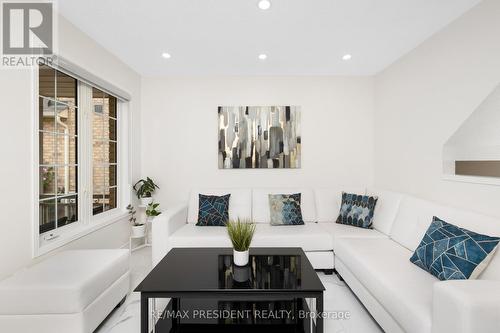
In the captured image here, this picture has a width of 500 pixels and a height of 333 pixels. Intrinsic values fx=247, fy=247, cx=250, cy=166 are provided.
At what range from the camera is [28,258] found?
199 centimetres

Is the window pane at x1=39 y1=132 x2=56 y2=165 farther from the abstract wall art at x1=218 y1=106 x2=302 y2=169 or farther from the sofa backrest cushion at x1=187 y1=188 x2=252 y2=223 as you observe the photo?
the abstract wall art at x1=218 y1=106 x2=302 y2=169

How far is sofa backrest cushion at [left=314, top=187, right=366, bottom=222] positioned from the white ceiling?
1.70 m

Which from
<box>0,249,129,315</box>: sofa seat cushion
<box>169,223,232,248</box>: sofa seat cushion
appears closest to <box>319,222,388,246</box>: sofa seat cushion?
<box>169,223,232,248</box>: sofa seat cushion

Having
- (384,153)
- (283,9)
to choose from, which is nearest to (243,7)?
(283,9)

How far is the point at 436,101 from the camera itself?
2.53 m

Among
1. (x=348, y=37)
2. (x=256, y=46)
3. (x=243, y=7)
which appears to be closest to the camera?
(x=243, y=7)

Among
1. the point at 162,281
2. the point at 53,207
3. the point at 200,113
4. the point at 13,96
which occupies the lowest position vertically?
the point at 162,281

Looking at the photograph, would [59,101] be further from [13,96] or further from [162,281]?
[162,281]

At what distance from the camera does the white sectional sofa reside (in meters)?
1.21

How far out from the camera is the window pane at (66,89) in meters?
2.46

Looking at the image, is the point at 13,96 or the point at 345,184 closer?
the point at 13,96

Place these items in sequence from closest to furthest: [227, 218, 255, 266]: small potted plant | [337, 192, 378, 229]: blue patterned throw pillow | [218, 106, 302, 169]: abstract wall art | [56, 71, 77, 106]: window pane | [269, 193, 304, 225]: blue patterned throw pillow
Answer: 1. [227, 218, 255, 266]: small potted plant
2. [56, 71, 77, 106]: window pane
3. [337, 192, 378, 229]: blue patterned throw pillow
4. [269, 193, 304, 225]: blue patterned throw pillow
5. [218, 106, 302, 169]: abstract wall art

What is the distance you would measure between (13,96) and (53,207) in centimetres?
106

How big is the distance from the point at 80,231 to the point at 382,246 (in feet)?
10.0
